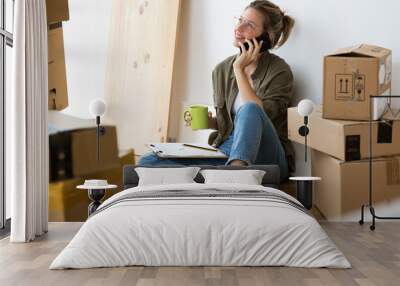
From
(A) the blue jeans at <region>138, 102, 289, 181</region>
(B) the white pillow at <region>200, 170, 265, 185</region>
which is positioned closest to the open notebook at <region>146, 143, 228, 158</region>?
(A) the blue jeans at <region>138, 102, 289, 181</region>

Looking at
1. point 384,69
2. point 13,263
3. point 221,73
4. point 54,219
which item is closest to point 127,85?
point 221,73

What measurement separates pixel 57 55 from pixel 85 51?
0.23m

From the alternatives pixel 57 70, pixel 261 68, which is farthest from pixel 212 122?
pixel 57 70

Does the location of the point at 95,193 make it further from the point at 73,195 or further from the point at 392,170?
the point at 392,170

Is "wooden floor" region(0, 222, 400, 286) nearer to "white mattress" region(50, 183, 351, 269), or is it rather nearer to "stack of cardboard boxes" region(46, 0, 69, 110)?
"white mattress" region(50, 183, 351, 269)

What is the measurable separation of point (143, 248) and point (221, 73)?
99.1 inches

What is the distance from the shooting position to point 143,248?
11.2 ft

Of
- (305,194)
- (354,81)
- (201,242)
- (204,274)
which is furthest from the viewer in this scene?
(305,194)

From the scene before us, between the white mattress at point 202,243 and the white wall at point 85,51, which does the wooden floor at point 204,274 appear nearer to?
the white mattress at point 202,243

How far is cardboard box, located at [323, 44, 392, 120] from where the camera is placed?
4910mm

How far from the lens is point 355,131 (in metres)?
4.92

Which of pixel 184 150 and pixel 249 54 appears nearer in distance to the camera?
pixel 184 150

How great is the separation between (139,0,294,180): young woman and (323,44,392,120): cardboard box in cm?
56

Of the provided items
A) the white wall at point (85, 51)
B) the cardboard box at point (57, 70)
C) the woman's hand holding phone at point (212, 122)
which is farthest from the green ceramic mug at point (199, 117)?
the cardboard box at point (57, 70)
